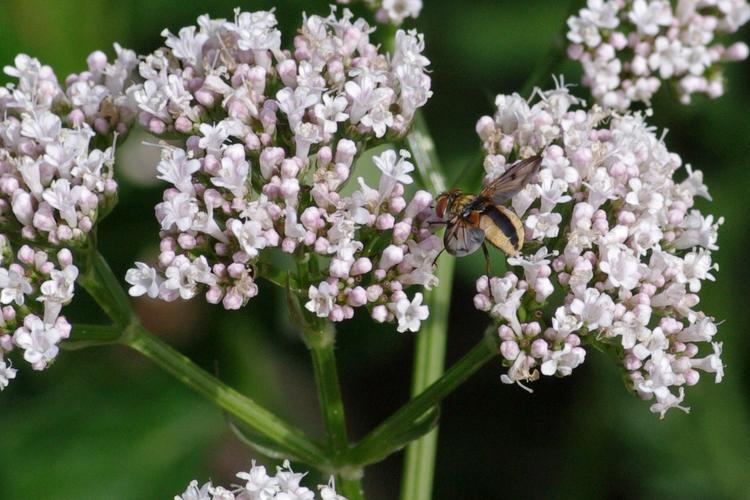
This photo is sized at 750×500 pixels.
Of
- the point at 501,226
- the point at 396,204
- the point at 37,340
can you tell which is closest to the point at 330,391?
the point at 396,204

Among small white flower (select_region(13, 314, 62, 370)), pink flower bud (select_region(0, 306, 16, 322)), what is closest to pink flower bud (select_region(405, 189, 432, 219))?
small white flower (select_region(13, 314, 62, 370))

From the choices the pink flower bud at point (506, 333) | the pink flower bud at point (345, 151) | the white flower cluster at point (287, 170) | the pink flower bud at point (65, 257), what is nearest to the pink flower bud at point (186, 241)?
the white flower cluster at point (287, 170)

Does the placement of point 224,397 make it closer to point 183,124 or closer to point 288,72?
point 183,124

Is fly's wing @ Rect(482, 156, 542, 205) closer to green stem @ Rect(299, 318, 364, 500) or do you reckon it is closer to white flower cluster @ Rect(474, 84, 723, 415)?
white flower cluster @ Rect(474, 84, 723, 415)

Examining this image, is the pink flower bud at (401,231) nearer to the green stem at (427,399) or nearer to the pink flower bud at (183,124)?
the green stem at (427,399)

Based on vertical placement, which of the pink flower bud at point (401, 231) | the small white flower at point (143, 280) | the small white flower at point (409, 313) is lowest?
the small white flower at point (143, 280)

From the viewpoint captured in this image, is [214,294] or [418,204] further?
[418,204]
